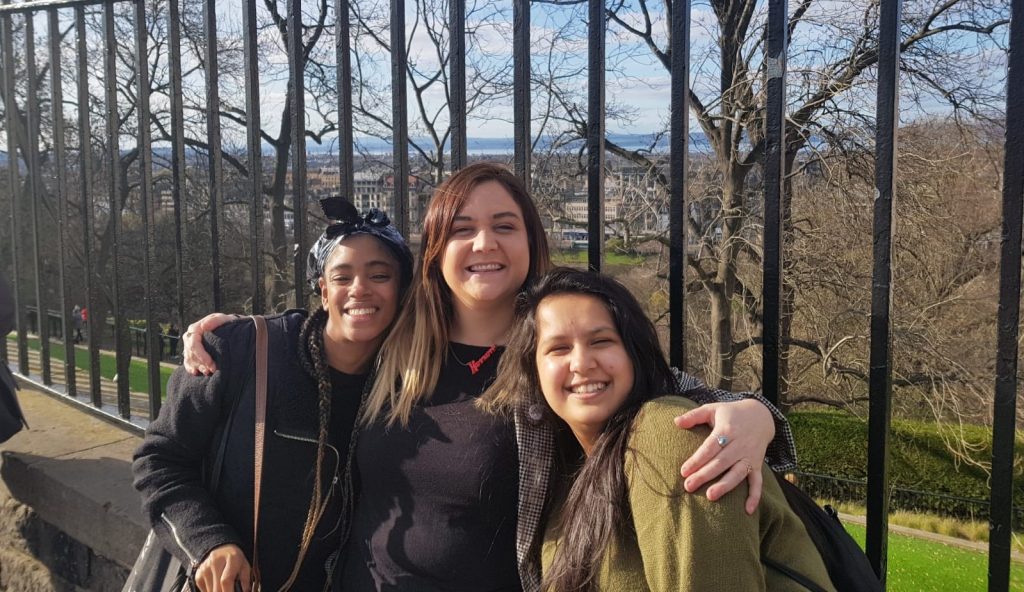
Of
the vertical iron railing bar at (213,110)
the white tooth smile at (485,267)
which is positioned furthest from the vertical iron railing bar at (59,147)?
the white tooth smile at (485,267)

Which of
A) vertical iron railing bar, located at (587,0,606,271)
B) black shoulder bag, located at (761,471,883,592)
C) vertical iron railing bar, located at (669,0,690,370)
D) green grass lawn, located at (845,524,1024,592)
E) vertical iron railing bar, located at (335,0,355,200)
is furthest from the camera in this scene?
green grass lawn, located at (845,524,1024,592)

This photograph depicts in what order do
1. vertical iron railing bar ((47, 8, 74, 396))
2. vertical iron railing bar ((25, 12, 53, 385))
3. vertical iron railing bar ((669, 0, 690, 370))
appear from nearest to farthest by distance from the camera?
vertical iron railing bar ((669, 0, 690, 370)) < vertical iron railing bar ((47, 8, 74, 396)) < vertical iron railing bar ((25, 12, 53, 385))

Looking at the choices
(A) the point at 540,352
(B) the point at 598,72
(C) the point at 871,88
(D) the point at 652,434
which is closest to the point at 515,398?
(A) the point at 540,352

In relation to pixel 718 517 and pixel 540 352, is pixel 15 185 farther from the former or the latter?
pixel 718 517

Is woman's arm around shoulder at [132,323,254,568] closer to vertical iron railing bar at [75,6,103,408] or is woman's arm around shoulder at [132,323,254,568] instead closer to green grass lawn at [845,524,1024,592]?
vertical iron railing bar at [75,6,103,408]

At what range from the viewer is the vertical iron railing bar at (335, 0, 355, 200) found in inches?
94.1

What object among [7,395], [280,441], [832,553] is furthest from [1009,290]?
[7,395]

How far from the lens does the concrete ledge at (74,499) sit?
2910 millimetres

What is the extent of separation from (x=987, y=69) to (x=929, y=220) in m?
2.23

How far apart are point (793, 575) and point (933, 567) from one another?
42.3 feet

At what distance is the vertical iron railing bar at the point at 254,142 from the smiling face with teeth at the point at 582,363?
4.62 feet

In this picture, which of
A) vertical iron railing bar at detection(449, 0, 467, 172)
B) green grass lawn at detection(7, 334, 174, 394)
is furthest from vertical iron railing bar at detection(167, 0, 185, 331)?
green grass lawn at detection(7, 334, 174, 394)

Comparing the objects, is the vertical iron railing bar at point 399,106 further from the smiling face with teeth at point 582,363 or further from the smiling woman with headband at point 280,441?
the smiling face with teeth at point 582,363

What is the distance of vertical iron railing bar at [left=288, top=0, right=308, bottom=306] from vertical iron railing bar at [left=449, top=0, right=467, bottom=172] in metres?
0.60
